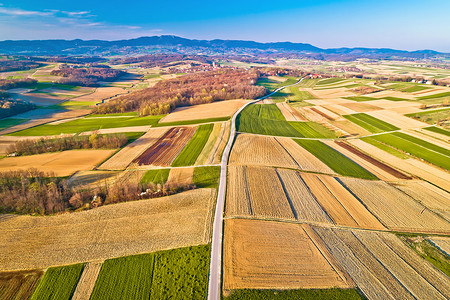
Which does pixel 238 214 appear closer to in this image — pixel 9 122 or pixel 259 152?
pixel 259 152

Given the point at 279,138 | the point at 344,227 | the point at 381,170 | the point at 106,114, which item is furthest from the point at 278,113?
the point at 106,114

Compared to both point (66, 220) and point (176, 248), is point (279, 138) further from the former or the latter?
point (66, 220)

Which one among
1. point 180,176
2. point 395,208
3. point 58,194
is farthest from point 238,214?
point 58,194

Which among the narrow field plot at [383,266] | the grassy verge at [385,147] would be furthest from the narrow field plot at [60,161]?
the grassy verge at [385,147]

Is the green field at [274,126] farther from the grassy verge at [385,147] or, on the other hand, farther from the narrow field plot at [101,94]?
the narrow field plot at [101,94]

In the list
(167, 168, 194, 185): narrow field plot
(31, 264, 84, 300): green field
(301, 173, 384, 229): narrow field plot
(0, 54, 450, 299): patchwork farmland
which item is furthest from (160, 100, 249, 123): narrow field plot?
(31, 264, 84, 300): green field

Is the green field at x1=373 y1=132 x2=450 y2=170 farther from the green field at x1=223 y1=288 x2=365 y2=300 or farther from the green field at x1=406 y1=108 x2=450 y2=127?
the green field at x1=223 y1=288 x2=365 y2=300
